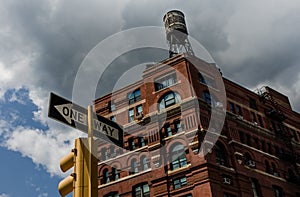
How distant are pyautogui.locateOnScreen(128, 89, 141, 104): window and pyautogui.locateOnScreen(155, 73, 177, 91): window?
3.04 m

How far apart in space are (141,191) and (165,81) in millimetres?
11980

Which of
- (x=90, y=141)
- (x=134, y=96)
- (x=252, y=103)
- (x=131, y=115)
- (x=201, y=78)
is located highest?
(x=134, y=96)

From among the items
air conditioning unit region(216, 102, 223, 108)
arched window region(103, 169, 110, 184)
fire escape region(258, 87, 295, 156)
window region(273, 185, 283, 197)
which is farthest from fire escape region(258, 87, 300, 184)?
arched window region(103, 169, 110, 184)

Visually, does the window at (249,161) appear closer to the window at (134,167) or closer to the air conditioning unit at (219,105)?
the air conditioning unit at (219,105)

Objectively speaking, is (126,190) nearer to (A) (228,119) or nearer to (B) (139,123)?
(B) (139,123)

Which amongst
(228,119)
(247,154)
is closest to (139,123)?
(228,119)

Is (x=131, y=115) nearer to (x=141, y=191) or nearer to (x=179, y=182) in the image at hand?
(x=141, y=191)

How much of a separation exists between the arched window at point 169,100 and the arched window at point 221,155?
6.15 m

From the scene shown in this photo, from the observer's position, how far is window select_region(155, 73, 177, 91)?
36.8 meters

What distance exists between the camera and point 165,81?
3747 cm

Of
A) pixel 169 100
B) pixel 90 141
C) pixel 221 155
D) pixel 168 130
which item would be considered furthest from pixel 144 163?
pixel 90 141

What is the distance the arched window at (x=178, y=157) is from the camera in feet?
106

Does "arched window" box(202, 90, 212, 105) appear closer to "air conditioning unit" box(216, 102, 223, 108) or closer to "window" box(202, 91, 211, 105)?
"window" box(202, 91, 211, 105)

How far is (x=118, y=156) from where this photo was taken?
38.0m
